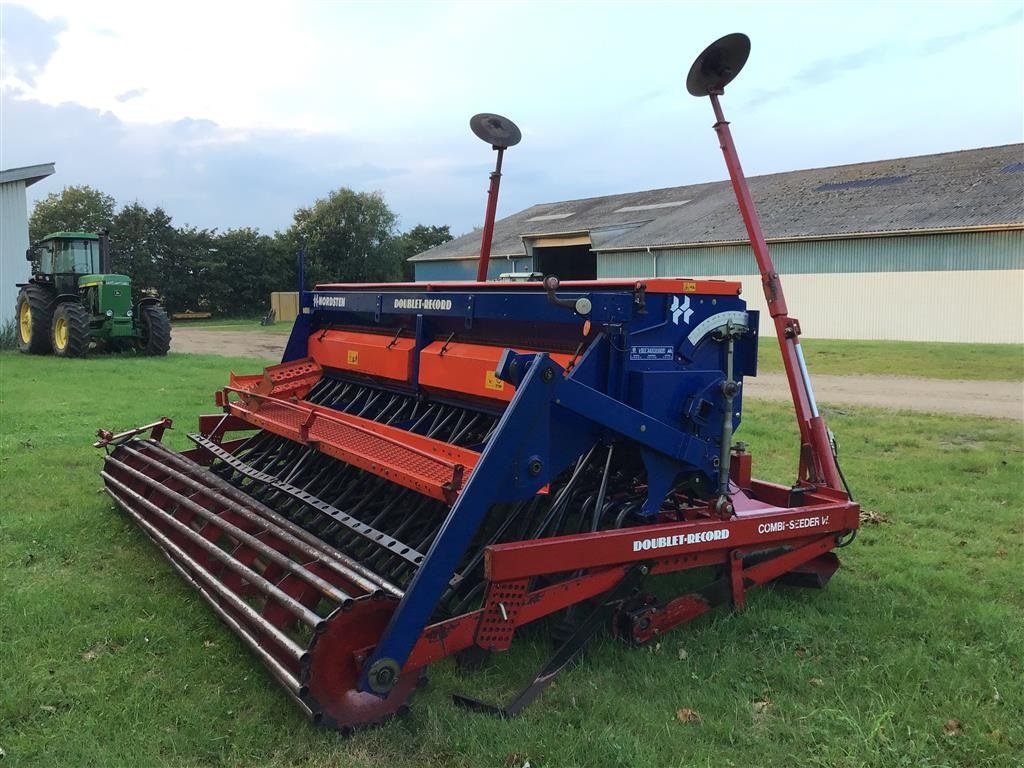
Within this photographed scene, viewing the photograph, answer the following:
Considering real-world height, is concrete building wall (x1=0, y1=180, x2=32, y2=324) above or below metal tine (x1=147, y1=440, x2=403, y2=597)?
above

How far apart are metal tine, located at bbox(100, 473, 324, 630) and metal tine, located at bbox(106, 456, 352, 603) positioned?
0.09 meters

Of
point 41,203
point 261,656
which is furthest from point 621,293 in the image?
point 41,203

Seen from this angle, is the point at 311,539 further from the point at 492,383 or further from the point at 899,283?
the point at 899,283

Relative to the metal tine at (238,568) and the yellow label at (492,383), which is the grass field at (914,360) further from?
the metal tine at (238,568)

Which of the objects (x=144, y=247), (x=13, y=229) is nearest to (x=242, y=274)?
(x=144, y=247)

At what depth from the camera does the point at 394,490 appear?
4.79 metres

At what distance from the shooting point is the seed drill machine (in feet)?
10.6

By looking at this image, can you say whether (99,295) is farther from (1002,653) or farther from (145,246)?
(145,246)

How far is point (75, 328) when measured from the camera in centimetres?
1719

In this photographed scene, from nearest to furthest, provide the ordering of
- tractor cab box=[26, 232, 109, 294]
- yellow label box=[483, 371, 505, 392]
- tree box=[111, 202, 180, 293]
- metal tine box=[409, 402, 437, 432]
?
yellow label box=[483, 371, 505, 392], metal tine box=[409, 402, 437, 432], tractor cab box=[26, 232, 109, 294], tree box=[111, 202, 180, 293]

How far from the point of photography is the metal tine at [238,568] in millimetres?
3193

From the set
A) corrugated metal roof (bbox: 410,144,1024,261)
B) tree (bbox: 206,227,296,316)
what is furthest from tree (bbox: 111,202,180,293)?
corrugated metal roof (bbox: 410,144,1024,261)

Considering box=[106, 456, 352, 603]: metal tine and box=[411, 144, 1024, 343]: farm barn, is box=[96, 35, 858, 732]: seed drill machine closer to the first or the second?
box=[106, 456, 352, 603]: metal tine

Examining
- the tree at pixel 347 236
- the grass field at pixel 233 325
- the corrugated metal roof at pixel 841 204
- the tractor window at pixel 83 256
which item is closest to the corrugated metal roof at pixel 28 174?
the tractor window at pixel 83 256
